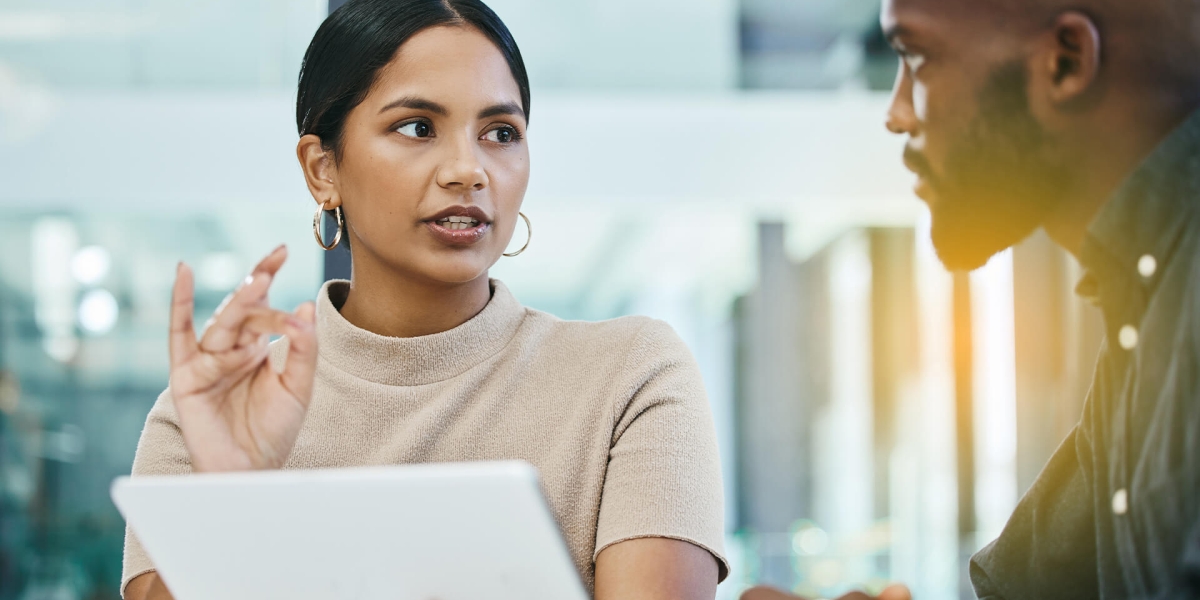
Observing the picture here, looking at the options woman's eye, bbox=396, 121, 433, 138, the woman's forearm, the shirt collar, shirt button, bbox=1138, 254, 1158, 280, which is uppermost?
woman's eye, bbox=396, 121, 433, 138

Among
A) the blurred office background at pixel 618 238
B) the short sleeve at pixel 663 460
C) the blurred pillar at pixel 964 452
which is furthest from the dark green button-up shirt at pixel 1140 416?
the blurred office background at pixel 618 238

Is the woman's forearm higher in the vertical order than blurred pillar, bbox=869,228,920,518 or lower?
higher

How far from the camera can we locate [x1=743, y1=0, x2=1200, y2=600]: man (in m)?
0.78

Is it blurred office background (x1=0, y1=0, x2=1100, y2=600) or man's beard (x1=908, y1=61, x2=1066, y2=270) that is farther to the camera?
blurred office background (x1=0, y1=0, x2=1100, y2=600)

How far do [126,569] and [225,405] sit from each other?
0.95 ft

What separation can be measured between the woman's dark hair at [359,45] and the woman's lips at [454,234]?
0.59ft

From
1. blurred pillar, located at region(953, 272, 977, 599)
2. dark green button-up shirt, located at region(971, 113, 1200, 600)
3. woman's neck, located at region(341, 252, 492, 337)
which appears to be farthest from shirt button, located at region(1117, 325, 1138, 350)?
blurred pillar, located at region(953, 272, 977, 599)

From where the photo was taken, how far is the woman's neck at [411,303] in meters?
1.35

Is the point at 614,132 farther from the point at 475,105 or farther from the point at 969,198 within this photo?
the point at 969,198

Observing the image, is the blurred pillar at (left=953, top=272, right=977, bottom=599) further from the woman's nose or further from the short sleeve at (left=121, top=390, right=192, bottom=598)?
the short sleeve at (left=121, top=390, right=192, bottom=598)

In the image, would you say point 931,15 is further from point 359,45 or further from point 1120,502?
point 359,45

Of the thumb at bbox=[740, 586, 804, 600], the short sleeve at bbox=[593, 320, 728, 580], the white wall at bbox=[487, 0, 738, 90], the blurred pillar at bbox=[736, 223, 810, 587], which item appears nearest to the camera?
the thumb at bbox=[740, 586, 804, 600]

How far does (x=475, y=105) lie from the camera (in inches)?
49.2

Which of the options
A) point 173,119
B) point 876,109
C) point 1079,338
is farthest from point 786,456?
point 1079,338
